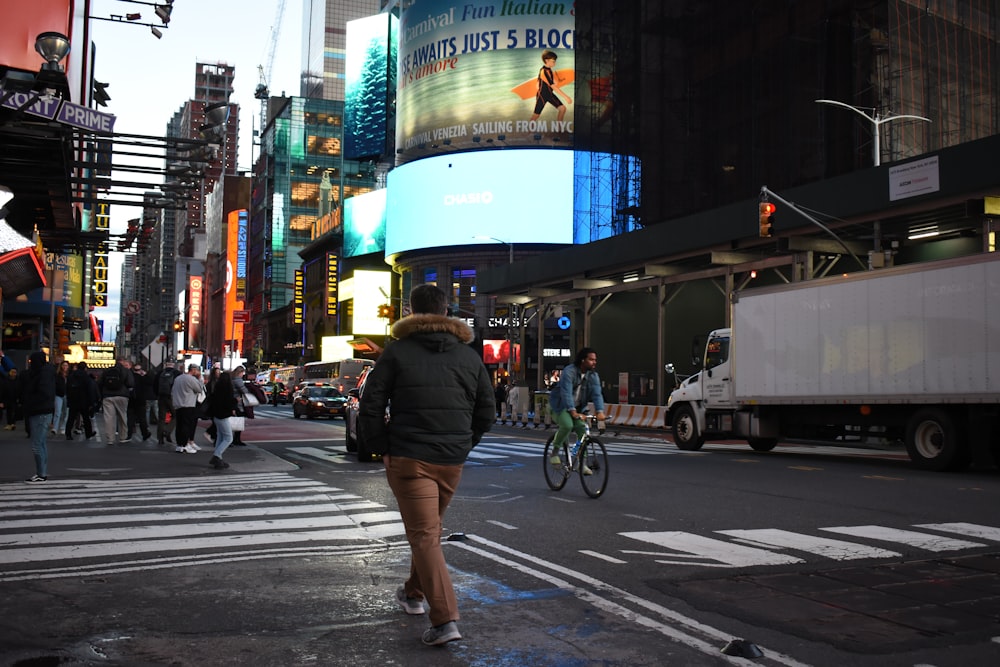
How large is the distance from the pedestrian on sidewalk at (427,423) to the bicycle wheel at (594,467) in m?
6.93

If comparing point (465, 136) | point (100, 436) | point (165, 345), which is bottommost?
point (100, 436)

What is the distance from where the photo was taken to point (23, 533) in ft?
30.5

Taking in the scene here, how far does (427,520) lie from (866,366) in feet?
52.1

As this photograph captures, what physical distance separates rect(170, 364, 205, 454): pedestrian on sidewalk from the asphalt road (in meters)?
6.01

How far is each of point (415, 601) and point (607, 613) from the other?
1.14 m

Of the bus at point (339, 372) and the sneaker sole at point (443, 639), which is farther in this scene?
the bus at point (339, 372)

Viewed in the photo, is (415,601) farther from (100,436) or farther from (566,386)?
(100,436)

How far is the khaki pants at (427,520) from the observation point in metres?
5.34

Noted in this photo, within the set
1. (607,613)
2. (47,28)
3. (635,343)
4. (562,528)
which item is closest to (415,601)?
(607,613)

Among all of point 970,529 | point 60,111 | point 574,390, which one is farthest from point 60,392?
point 970,529

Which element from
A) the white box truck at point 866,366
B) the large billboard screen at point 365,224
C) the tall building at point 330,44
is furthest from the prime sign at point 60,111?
the tall building at point 330,44

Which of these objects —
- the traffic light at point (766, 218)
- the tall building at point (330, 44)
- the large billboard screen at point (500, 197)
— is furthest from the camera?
the tall building at point (330, 44)

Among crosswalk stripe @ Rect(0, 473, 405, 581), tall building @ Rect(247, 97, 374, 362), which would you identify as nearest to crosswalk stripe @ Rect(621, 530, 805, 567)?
crosswalk stripe @ Rect(0, 473, 405, 581)

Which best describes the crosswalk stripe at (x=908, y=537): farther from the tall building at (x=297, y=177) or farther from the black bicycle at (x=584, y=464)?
the tall building at (x=297, y=177)
